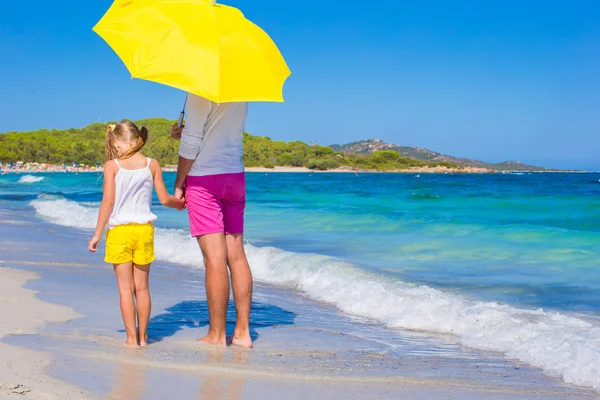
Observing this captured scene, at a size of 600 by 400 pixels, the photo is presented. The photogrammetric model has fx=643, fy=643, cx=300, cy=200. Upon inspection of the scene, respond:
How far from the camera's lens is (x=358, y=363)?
3943mm

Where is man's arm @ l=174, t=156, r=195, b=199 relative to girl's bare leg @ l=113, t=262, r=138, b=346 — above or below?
above

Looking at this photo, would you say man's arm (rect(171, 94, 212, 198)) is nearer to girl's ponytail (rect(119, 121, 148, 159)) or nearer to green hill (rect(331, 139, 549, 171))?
girl's ponytail (rect(119, 121, 148, 159))

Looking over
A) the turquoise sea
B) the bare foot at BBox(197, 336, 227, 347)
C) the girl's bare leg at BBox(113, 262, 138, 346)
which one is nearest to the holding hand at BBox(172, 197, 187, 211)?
the girl's bare leg at BBox(113, 262, 138, 346)

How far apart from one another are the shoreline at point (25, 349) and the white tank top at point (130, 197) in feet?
2.97

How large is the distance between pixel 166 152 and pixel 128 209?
293 feet

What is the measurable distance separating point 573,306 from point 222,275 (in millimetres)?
3780

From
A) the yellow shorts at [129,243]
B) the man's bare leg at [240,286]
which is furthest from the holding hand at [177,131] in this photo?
the man's bare leg at [240,286]

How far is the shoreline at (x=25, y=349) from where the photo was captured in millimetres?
2922

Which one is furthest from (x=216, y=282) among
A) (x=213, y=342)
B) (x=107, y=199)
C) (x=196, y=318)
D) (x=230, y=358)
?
(x=196, y=318)

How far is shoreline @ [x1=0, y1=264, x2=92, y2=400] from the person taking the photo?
2.92 metres

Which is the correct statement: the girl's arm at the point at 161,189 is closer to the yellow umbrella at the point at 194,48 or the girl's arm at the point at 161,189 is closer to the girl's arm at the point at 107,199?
the girl's arm at the point at 107,199

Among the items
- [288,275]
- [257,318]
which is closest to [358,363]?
[257,318]

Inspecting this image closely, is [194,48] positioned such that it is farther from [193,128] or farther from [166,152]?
[166,152]

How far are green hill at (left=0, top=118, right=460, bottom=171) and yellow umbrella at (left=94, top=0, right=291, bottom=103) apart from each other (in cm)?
8416
